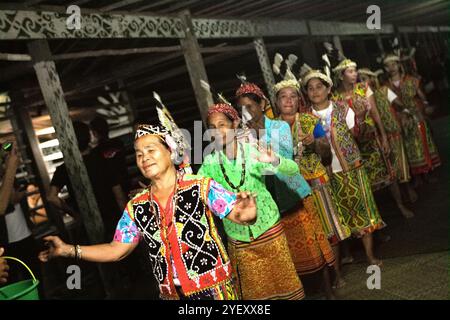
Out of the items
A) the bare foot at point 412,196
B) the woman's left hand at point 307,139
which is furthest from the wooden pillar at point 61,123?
the bare foot at point 412,196

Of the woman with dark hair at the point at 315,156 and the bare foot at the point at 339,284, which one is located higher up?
the woman with dark hair at the point at 315,156

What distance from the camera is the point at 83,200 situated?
4.38 metres

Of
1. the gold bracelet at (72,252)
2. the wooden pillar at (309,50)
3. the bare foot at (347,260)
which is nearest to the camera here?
the gold bracelet at (72,252)

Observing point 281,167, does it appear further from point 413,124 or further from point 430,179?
point 430,179

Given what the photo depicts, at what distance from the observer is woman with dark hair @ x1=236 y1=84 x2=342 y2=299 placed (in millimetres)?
3686

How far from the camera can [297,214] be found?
12.2ft

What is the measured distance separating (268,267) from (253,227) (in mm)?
348

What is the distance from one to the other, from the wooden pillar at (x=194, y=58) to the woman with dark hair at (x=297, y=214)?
91.8 inches

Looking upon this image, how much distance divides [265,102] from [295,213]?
1.14m

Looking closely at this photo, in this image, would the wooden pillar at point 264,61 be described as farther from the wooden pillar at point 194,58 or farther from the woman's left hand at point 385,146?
the woman's left hand at point 385,146

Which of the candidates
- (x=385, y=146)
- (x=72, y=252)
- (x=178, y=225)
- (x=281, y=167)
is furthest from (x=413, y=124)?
(x=72, y=252)

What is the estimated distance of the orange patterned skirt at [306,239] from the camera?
3703 mm

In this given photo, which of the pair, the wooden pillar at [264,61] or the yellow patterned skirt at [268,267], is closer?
the yellow patterned skirt at [268,267]

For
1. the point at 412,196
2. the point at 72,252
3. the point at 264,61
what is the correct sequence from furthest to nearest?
the point at 264,61 → the point at 412,196 → the point at 72,252
